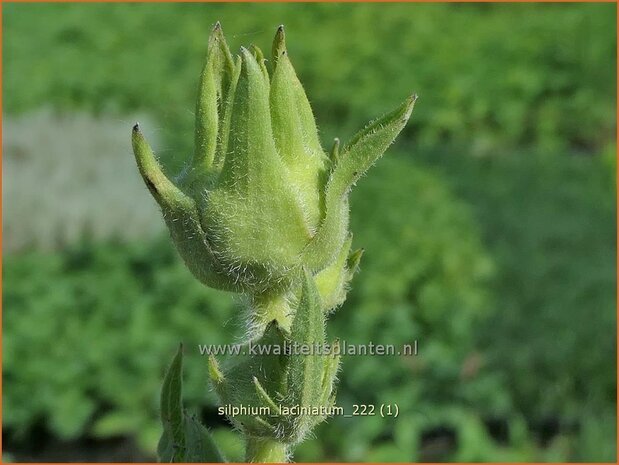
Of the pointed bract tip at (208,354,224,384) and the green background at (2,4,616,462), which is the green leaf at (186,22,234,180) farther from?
the green background at (2,4,616,462)

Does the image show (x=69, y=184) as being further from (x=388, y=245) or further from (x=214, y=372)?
(x=214, y=372)

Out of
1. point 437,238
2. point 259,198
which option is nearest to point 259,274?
point 259,198

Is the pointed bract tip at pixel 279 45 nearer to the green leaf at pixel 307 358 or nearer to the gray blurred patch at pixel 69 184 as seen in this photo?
the green leaf at pixel 307 358

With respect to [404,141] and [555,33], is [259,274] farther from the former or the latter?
[555,33]

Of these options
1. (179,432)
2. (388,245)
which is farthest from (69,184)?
(179,432)

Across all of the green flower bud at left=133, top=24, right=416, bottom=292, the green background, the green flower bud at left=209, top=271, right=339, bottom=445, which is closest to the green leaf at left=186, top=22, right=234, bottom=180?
the green flower bud at left=133, top=24, right=416, bottom=292

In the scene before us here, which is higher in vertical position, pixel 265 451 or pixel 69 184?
pixel 69 184

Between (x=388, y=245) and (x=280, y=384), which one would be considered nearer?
(x=280, y=384)

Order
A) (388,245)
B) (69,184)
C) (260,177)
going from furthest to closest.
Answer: (69,184)
(388,245)
(260,177)
